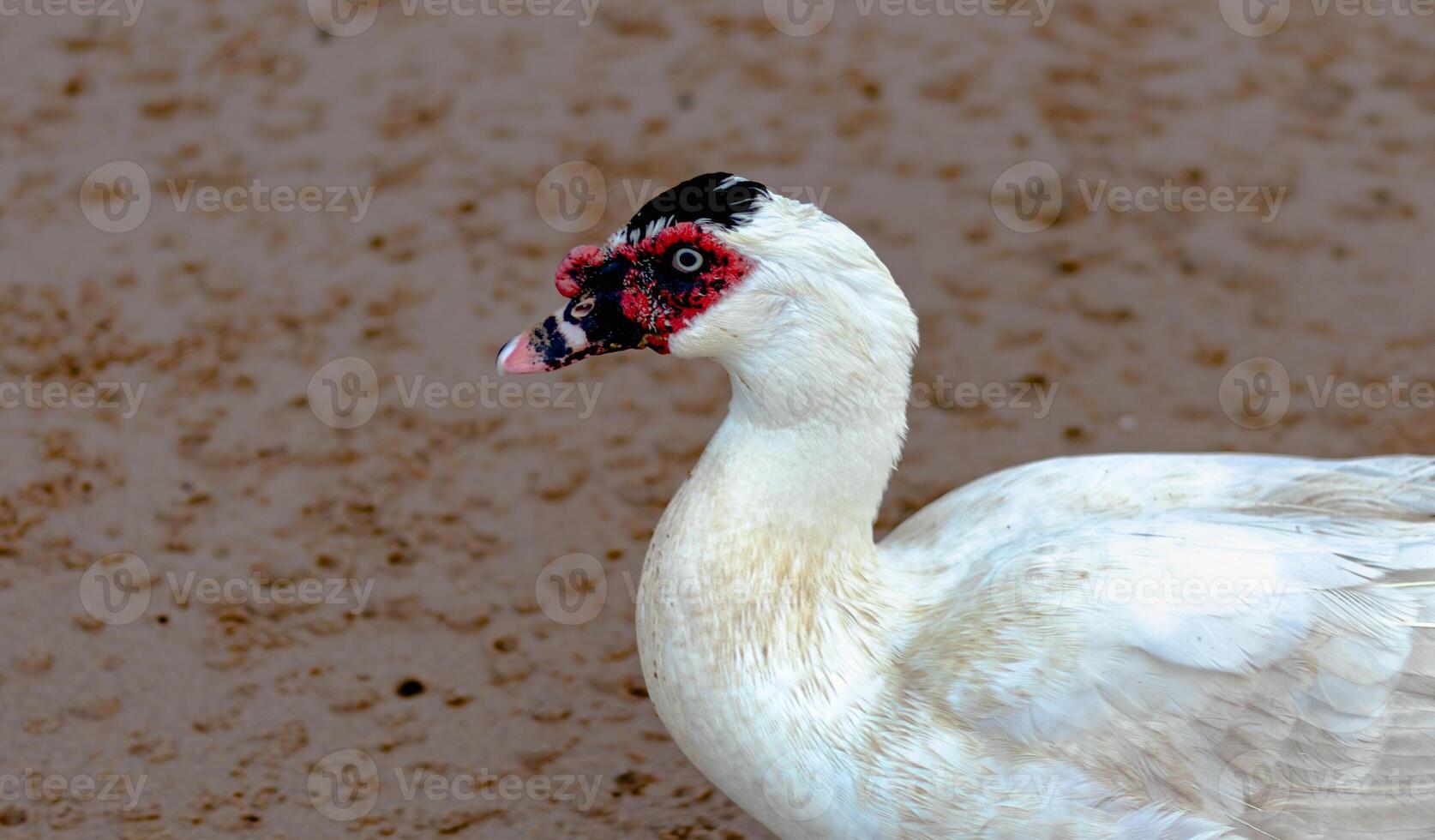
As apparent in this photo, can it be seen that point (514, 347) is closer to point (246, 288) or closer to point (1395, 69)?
point (246, 288)

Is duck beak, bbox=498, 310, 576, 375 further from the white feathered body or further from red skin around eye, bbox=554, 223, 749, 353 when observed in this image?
the white feathered body

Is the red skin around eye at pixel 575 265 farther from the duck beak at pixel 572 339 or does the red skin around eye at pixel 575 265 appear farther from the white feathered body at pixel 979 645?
the white feathered body at pixel 979 645

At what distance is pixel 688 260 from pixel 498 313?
98.8 inches

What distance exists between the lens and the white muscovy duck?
9.55ft

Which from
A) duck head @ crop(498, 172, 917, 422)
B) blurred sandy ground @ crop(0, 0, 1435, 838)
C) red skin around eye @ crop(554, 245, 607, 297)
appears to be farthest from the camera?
blurred sandy ground @ crop(0, 0, 1435, 838)

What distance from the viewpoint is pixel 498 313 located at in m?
5.36

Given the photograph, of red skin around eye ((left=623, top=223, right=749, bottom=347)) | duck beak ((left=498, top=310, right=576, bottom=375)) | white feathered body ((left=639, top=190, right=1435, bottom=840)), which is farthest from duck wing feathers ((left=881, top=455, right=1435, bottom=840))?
duck beak ((left=498, top=310, right=576, bottom=375))

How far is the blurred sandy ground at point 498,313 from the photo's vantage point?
4.14m

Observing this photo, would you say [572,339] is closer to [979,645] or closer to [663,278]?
[663,278]

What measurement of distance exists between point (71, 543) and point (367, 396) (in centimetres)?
103

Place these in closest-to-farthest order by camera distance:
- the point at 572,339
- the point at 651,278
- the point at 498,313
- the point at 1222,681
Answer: the point at 1222,681
the point at 651,278
the point at 572,339
the point at 498,313

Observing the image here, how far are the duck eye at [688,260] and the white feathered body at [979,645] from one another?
0.10 meters

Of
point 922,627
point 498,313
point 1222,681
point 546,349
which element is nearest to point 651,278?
point 546,349

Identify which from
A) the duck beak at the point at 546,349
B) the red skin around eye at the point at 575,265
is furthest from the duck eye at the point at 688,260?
the duck beak at the point at 546,349
